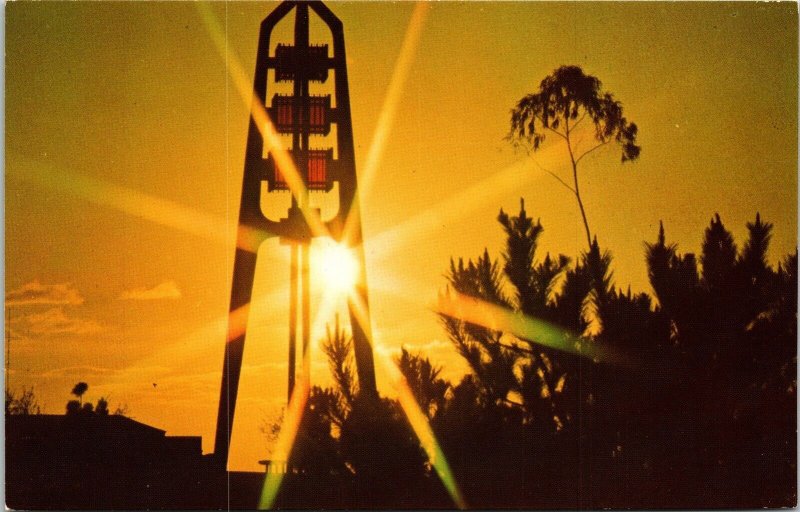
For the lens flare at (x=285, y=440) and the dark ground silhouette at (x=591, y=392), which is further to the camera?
the lens flare at (x=285, y=440)

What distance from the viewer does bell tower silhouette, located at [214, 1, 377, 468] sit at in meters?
4.79

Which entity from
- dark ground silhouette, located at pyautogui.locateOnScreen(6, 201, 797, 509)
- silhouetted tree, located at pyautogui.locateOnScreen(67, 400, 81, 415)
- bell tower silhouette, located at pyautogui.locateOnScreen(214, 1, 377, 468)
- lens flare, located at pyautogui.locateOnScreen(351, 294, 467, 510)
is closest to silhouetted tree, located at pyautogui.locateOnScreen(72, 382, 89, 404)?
silhouetted tree, located at pyautogui.locateOnScreen(67, 400, 81, 415)

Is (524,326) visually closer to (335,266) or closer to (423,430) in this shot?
(423,430)

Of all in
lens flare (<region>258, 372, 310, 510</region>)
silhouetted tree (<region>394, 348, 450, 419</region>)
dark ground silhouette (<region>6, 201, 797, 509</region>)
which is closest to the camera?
dark ground silhouette (<region>6, 201, 797, 509</region>)

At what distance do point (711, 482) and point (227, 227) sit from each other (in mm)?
2316

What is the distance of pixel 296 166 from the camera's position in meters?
4.84

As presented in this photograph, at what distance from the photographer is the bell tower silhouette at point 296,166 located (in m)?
4.79

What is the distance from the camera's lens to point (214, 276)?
476 cm

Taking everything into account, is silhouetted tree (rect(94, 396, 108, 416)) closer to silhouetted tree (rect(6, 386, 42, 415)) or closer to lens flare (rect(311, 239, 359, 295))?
silhouetted tree (rect(6, 386, 42, 415))

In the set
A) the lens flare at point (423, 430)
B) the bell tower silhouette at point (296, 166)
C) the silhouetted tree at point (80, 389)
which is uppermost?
the bell tower silhouette at point (296, 166)

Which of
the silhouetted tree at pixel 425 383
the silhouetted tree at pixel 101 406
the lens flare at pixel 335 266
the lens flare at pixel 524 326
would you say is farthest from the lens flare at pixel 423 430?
the silhouetted tree at pixel 101 406

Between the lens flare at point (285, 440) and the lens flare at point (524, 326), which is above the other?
the lens flare at point (524, 326)

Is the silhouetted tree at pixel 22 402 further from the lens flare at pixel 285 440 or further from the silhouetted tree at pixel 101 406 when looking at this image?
the lens flare at pixel 285 440

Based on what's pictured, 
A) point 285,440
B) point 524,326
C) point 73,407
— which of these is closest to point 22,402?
point 73,407
